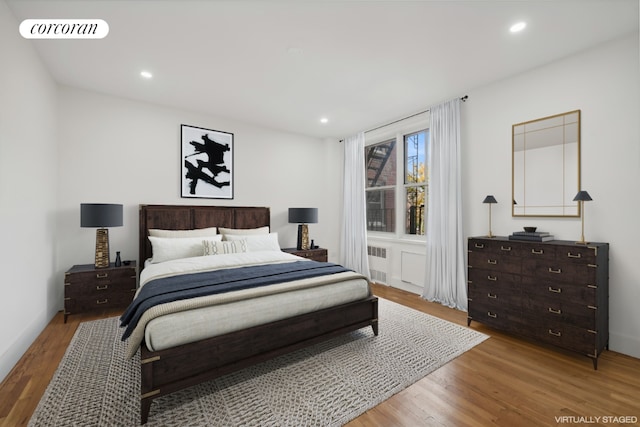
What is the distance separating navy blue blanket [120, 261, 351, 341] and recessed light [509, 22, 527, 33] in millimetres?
2629

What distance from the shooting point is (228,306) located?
205 centimetres

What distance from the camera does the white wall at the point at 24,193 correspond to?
214 cm

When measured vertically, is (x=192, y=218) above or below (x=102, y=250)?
above

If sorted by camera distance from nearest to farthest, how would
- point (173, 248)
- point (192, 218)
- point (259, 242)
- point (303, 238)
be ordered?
point (173, 248)
point (259, 242)
point (192, 218)
point (303, 238)

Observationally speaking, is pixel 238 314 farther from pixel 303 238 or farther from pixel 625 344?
pixel 625 344

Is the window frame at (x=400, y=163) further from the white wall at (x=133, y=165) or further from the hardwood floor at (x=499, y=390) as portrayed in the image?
the hardwood floor at (x=499, y=390)

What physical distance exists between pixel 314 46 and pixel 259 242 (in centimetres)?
260

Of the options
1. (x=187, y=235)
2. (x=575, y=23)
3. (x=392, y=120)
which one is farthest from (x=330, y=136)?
(x=575, y=23)

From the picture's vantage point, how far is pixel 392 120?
15.0 feet

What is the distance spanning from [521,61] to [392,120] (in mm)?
1940

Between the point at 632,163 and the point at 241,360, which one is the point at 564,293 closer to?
the point at 632,163

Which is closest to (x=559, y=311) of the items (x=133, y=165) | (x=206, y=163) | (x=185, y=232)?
(x=185, y=232)

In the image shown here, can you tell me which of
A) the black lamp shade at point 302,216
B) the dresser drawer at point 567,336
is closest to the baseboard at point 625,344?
the dresser drawer at point 567,336

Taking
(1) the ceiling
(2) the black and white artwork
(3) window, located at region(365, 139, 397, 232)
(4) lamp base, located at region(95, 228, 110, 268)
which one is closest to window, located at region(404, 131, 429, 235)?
(3) window, located at region(365, 139, 397, 232)
